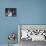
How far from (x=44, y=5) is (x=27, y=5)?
0.43m

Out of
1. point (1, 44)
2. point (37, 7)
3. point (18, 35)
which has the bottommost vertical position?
point (1, 44)

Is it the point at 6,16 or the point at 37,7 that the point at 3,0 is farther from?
the point at 37,7

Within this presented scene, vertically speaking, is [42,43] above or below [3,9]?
below

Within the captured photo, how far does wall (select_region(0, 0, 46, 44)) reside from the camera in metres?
3.21

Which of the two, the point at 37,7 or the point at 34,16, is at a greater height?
the point at 37,7

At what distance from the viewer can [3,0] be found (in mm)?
3221

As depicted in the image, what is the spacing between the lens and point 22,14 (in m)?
3.23

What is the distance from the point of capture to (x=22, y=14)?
3.23m

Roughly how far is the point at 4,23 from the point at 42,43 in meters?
1.05

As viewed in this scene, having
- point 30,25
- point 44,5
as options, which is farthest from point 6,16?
point 44,5

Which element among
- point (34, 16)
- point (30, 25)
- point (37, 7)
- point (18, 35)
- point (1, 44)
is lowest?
point (1, 44)

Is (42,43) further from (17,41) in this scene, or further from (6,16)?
(6,16)

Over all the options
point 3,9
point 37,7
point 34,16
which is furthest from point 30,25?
point 3,9

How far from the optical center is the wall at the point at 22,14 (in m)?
3.21
